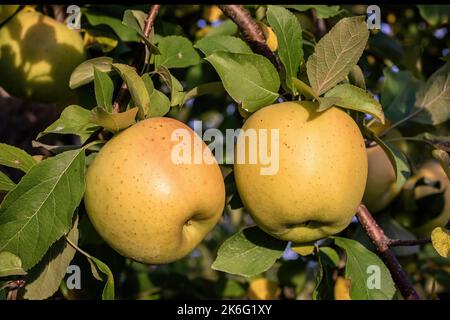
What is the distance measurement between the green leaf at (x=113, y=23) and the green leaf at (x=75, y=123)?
0.47 metres

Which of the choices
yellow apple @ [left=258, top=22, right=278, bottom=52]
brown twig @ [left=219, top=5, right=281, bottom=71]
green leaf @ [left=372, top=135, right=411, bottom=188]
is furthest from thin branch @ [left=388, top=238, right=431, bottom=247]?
yellow apple @ [left=258, top=22, right=278, bottom=52]

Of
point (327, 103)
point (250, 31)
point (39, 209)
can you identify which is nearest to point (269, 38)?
point (250, 31)

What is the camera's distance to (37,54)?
Answer: 1.72 m

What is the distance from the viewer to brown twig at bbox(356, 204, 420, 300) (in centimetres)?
141

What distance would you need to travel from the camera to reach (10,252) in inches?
46.0

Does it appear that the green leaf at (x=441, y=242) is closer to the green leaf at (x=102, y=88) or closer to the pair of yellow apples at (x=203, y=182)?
the pair of yellow apples at (x=203, y=182)

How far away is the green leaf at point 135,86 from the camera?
47.6 inches

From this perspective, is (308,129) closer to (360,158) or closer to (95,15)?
(360,158)

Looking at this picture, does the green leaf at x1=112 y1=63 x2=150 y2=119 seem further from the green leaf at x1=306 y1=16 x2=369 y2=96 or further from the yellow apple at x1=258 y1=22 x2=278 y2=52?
the yellow apple at x1=258 y1=22 x2=278 y2=52

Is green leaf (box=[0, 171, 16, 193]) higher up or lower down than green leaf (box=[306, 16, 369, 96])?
lower down

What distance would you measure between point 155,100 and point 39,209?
31 cm

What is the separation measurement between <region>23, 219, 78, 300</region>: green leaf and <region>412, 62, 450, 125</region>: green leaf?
1045 millimetres

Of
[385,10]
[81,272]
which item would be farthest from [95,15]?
[385,10]
